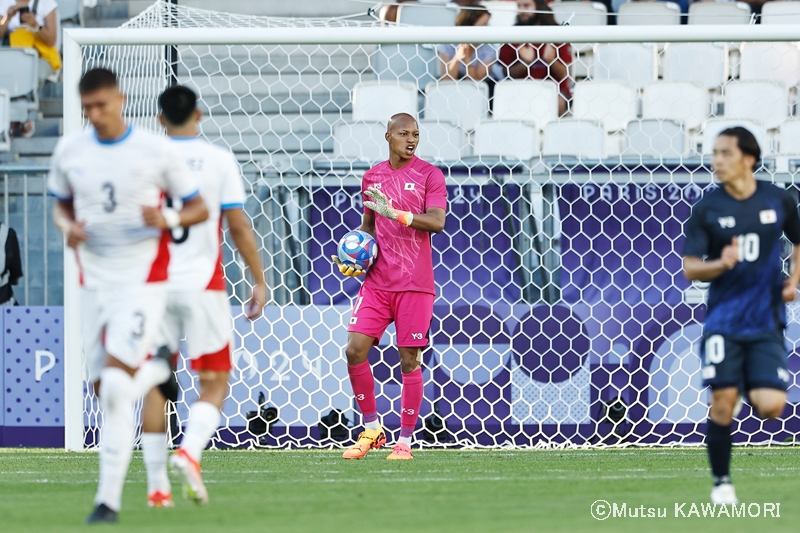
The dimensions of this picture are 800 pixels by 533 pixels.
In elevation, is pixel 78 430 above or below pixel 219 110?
below

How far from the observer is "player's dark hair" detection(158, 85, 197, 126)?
5434 mm

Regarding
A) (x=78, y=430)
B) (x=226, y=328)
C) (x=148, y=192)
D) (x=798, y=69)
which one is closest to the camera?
(x=148, y=192)

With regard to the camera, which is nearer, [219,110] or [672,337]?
[672,337]

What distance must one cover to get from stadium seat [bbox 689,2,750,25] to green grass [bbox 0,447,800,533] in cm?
524

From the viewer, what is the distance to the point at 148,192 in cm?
471

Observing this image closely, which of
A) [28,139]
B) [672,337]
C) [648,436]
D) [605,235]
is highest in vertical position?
[28,139]

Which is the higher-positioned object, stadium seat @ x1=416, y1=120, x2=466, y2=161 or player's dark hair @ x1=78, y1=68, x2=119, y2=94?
stadium seat @ x1=416, y1=120, x2=466, y2=161

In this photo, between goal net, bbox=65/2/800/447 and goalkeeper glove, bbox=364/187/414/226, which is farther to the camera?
goal net, bbox=65/2/800/447

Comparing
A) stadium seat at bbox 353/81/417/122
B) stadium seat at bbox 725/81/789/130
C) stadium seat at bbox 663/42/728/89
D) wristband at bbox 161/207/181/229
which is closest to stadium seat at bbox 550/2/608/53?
stadium seat at bbox 663/42/728/89

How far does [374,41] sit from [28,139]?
4069 millimetres

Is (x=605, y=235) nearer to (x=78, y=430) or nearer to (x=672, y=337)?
(x=672, y=337)

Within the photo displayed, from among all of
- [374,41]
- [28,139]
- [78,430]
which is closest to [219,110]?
[28,139]

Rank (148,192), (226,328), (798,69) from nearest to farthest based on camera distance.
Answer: (148,192)
(226,328)
(798,69)

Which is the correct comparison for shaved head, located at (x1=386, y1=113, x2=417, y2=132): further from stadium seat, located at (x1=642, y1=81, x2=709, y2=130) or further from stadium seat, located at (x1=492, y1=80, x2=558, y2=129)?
stadium seat, located at (x1=642, y1=81, x2=709, y2=130)
